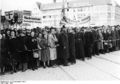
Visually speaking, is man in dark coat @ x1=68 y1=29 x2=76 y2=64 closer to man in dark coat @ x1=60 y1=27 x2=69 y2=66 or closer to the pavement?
man in dark coat @ x1=60 y1=27 x2=69 y2=66

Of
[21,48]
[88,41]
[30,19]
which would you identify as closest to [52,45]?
[21,48]

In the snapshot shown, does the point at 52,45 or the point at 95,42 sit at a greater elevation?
the point at 52,45

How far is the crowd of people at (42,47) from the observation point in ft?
21.9

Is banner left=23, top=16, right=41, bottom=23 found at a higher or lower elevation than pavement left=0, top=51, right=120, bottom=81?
higher

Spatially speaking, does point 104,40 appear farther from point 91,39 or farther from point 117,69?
point 117,69

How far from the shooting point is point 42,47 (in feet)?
24.7

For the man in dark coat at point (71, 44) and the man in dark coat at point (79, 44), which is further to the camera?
the man in dark coat at point (79, 44)

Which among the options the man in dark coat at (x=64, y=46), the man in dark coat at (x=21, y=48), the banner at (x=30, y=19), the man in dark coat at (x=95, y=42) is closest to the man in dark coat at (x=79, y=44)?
the man in dark coat at (x=95, y=42)

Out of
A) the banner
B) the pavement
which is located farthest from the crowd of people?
the banner

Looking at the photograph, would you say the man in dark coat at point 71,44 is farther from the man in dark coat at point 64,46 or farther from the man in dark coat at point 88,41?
the man in dark coat at point 88,41

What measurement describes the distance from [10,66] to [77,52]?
3.51 meters

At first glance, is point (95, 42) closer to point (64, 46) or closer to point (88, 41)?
point (88, 41)

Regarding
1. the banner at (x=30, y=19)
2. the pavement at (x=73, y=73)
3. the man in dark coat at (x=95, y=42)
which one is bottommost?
the pavement at (x=73, y=73)

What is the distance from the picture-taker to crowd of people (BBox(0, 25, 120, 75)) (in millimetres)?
6672
